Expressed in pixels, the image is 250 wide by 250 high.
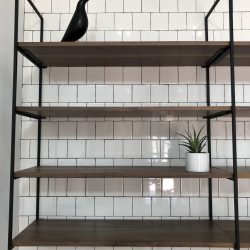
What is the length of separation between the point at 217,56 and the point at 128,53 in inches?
20.4

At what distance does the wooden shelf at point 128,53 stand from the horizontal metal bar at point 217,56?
26mm

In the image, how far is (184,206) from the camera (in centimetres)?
184

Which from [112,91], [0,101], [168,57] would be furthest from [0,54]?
[168,57]

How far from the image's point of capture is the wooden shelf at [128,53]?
1.45 metres

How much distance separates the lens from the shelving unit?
4.72 ft

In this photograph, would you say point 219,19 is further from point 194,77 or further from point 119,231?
point 119,231

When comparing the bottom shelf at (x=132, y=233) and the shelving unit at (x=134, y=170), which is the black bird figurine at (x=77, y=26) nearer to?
the shelving unit at (x=134, y=170)

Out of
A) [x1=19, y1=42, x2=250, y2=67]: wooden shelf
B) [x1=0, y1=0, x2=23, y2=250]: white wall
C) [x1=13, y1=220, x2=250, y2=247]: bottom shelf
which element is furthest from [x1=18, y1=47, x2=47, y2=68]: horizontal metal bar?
[x1=13, y1=220, x2=250, y2=247]: bottom shelf

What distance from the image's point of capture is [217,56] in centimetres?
164

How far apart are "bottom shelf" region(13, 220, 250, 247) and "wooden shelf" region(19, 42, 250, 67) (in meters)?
1.00

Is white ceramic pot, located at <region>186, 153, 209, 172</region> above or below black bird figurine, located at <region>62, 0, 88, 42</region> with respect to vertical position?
below

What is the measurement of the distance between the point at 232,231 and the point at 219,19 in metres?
1.35

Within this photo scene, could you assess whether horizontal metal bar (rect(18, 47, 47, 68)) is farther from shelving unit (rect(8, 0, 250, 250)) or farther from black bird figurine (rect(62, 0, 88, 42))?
black bird figurine (rect(62, 0, 88, 42))

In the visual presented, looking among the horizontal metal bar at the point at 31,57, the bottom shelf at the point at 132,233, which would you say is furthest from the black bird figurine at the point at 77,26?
the bottom shelf at the point at 132,233
